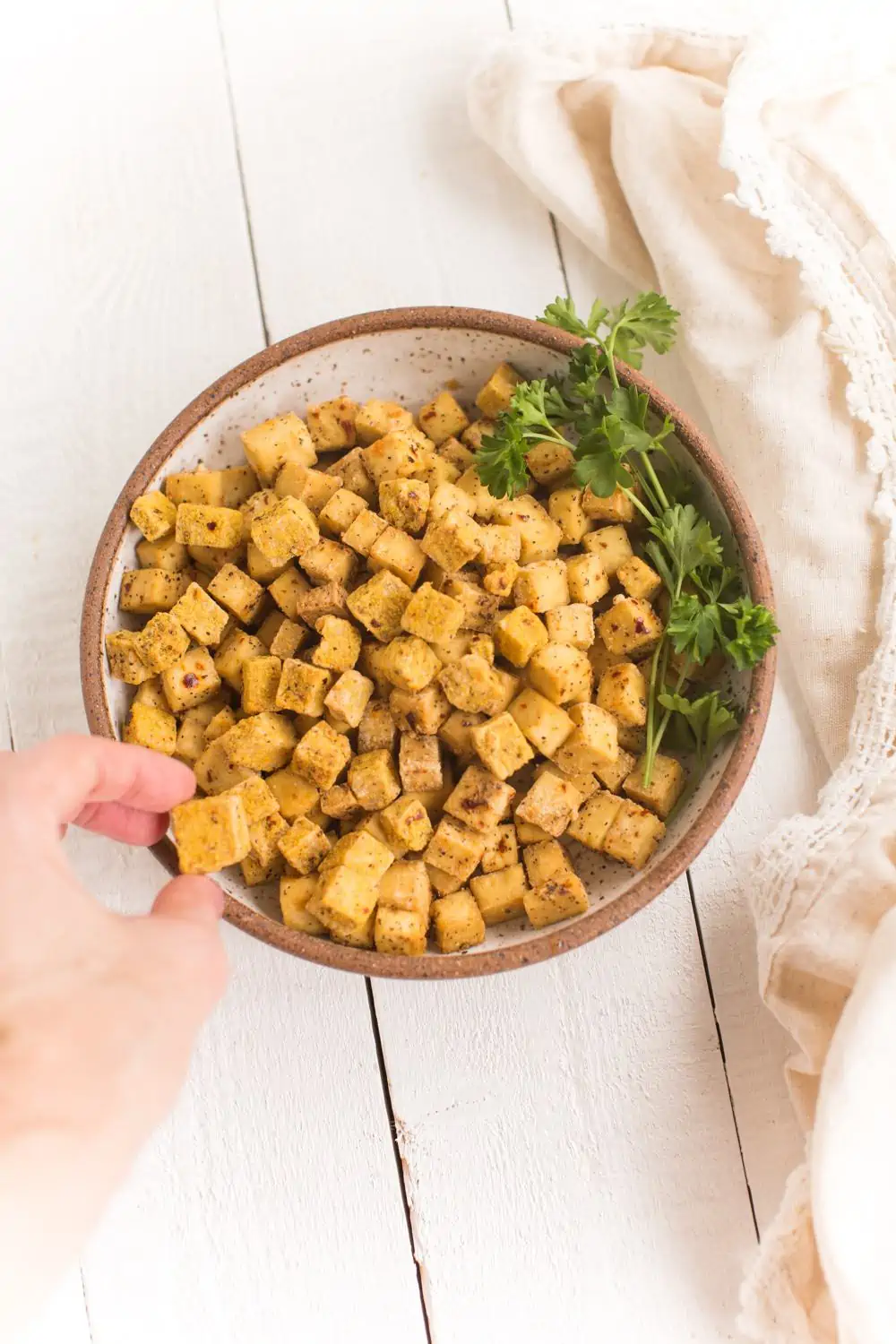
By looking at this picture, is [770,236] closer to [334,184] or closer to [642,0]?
[642,0]

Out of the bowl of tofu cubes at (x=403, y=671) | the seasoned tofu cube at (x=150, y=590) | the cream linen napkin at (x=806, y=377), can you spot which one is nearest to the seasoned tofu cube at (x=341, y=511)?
the bowl of tofu cubes at (x=403, y=671)

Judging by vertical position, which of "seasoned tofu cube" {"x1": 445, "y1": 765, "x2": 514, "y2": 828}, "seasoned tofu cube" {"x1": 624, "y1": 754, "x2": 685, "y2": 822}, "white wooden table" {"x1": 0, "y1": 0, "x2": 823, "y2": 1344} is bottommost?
"white wooden table" {"x1": 0, "y1": 0, "x2": 823, "y2": 1344}

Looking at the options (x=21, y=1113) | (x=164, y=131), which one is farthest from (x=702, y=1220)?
(x=164, y=131)

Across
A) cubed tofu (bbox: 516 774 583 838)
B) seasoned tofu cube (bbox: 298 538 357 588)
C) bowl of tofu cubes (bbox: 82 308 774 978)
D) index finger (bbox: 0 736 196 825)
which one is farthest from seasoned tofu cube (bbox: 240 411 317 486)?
cubed tofu (bbox: 516 774 583 838)

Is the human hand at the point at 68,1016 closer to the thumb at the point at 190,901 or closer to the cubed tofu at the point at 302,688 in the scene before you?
the thumb at the point at 190,901

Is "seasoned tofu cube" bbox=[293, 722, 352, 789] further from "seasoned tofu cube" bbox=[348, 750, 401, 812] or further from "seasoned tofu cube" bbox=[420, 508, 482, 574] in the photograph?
"seasoned tofu cube" bbox=[420, 508, 482, 574]

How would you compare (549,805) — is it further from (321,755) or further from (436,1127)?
(436,1127)
